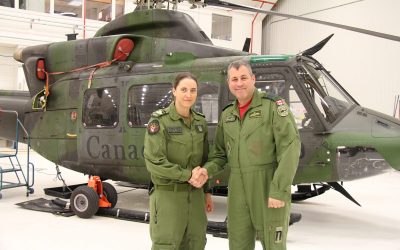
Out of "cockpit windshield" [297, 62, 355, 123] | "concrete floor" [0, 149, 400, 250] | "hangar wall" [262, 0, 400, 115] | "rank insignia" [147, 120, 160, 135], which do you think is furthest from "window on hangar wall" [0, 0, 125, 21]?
"rank insignia" [147, 120, 160, 135]

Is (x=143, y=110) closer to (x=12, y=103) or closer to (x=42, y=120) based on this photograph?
(x=42, y=120)

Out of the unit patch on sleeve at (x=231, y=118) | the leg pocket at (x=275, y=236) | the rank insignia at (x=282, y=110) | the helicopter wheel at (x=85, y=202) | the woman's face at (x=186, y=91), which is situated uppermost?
the woman's face at (x=186, y=91)

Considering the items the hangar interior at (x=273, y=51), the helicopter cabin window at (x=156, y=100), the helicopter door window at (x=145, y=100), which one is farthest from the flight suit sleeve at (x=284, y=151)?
the helicopter door window at (x=145, y=100)

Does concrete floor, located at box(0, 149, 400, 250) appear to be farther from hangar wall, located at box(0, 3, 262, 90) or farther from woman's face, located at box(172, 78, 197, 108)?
hangar wall, located at box(0, 3, 262, 90)

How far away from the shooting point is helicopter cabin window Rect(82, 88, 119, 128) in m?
5.68

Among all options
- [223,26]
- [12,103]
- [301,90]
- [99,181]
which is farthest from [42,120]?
[223,26]

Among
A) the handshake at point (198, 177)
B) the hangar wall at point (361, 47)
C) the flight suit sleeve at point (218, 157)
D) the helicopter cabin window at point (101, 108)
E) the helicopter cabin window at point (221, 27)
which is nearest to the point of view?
the handshake at point (198, 177)

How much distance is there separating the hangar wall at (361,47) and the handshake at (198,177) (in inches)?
455

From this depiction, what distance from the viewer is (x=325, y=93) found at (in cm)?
491

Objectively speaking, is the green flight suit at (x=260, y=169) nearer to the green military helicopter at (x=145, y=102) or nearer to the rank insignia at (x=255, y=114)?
the rank insignia at (x=255, y=114)

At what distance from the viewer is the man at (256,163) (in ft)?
8.89

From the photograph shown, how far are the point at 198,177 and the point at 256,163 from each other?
378mm

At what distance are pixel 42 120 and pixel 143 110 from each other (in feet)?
6.18

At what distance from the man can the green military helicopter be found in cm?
208
